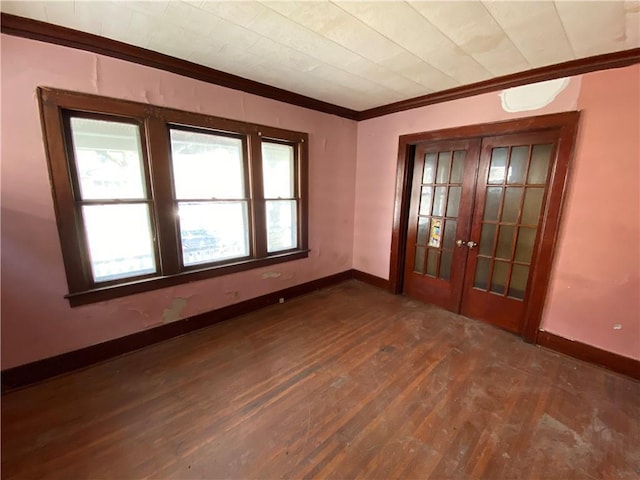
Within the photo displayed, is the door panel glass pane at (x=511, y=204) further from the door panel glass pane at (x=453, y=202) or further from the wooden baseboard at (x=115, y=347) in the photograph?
the wooden baseboard at (x=115, y=347)

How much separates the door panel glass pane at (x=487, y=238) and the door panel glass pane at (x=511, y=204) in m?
0.15

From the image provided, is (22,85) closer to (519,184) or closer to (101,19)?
(101,19)

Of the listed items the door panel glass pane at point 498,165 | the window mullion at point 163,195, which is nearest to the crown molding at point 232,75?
the window mullion at point 163,195

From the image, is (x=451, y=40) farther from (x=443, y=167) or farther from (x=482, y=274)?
(x=482, y=274)

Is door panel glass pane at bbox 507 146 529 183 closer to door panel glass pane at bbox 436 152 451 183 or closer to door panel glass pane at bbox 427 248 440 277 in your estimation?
door panel glass pane at bbox 436 152 451 183

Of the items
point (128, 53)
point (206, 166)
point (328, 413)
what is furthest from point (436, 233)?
point (128, 53)

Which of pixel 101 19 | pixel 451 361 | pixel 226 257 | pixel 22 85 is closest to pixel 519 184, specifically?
pixel 451 361

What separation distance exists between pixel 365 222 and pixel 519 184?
191 centimetres

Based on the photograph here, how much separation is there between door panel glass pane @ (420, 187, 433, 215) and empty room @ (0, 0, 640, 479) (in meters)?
0.04

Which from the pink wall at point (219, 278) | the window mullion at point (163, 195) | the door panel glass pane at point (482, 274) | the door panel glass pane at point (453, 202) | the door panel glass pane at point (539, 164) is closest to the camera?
the pink wall at point (219, 278)

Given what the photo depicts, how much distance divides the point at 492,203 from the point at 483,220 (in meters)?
0.19

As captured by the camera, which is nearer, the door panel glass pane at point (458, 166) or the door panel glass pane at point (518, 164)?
the door panel glass pane at point (518, 164)

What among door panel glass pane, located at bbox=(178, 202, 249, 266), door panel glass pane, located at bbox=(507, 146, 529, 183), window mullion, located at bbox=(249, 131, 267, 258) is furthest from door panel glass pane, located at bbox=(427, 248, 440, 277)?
door panel glass pane, located at bbox=(178, 202, 249, 266)

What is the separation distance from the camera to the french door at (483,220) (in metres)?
2.49
